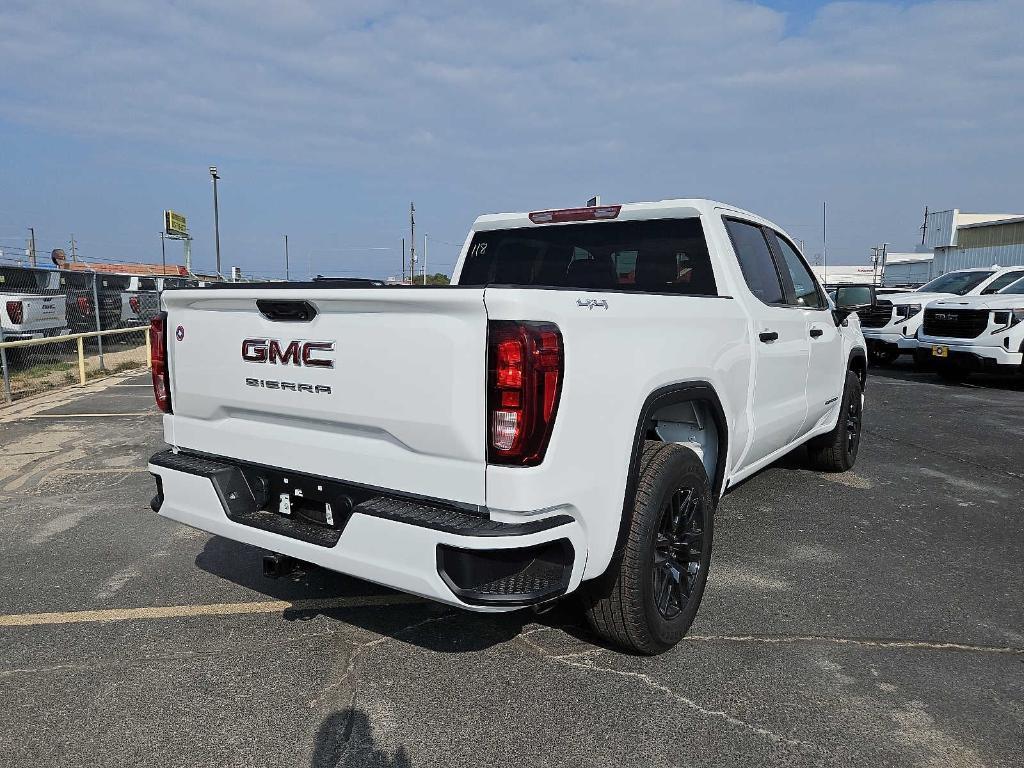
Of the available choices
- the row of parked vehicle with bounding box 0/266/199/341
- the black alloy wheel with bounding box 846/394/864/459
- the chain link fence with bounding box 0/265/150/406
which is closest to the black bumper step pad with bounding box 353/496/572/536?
the black alloy wheel with bounding box 846/394/864/459

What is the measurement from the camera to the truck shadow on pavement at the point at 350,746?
2471 millimetres

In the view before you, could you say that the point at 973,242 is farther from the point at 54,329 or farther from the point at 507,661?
the point at 507,661

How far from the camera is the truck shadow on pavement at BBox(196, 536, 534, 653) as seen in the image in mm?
3338

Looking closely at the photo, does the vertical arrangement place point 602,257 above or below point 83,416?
above

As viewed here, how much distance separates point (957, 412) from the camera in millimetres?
9438

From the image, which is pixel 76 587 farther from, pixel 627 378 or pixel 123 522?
pixel 627 378

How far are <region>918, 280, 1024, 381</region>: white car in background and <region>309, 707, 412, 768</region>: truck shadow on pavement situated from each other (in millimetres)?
11767

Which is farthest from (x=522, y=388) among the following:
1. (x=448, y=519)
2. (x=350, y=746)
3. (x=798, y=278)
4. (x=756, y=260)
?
(x=798, y=278)

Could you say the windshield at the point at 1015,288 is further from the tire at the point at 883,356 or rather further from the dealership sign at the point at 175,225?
the dealership sign at the point at 175,225

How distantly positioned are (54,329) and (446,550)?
13.9m

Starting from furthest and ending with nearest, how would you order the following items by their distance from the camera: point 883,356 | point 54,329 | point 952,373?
1. point 883,356
2. point 54,329
3. point 952,373

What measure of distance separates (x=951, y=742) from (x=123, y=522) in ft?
15.3

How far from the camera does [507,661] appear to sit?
10.3 ft

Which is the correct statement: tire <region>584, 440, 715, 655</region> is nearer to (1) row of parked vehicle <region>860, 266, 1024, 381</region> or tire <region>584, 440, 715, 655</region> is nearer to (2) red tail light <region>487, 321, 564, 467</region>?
(2) red tail light <region>487, 321, 564, 467</region>
